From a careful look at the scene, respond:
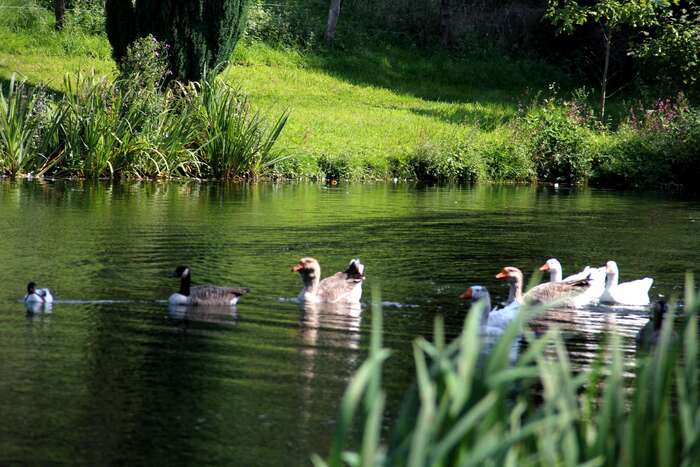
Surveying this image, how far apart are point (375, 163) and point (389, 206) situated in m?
7.73

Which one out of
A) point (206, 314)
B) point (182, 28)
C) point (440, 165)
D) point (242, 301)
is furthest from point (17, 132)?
point (206, 314)

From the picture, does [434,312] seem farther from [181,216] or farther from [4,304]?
[181,216]

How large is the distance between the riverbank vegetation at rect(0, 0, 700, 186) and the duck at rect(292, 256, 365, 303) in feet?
44.6

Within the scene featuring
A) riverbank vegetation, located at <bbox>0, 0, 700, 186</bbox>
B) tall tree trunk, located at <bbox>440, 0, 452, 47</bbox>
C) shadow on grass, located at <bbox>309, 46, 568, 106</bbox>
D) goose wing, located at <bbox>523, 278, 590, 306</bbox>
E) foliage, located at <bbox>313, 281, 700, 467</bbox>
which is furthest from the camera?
tall tree trunk, located at <bbox>440, 0, 452, 47</bbox>

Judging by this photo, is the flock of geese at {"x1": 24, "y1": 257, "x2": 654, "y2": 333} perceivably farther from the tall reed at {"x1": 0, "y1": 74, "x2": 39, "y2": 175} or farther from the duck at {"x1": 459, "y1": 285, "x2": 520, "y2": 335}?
the tall reed at {"x1": 0, "y1": 74, "x2": 39, "y2": 175}

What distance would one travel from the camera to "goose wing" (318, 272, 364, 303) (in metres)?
11.8

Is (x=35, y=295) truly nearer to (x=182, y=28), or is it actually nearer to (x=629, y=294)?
(x=629, y=294)

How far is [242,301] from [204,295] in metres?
0.70

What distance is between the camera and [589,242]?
17.6 metres

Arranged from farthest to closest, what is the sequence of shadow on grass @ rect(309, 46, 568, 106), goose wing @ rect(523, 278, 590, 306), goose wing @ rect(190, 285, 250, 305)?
shadow on grass @ rect(309, 46, 568, 106) → goose wing @ rect(523, 278, 590, 306) → goose wing @ rect(190, 285, 250, 305)

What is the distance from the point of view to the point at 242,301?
11750mm

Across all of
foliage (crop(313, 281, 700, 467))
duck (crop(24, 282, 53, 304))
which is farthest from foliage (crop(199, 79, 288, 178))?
foliage (crop(313, 281, 700, 467))

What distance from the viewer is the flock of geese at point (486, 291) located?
11.0 meters

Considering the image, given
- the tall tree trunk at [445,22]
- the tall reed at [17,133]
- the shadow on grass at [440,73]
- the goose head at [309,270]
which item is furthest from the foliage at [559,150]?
the goose head at [309,270]
